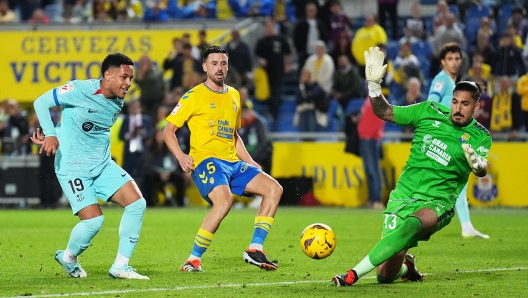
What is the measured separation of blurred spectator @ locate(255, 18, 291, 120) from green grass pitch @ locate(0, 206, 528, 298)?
6.51 m

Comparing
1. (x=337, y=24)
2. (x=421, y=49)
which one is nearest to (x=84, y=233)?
(x=421, y=49)

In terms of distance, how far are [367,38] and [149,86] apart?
17.5ft

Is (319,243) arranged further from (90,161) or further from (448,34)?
(448,34)

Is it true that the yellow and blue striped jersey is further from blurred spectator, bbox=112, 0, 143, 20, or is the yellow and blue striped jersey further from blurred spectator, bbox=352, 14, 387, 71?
blurred spectator, bbox=112, 0, 143, 20

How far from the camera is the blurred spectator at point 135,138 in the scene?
22.0 metres

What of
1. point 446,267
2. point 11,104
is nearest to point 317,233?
point 446,267

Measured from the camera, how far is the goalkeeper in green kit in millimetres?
8531

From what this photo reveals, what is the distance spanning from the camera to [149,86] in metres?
23.4

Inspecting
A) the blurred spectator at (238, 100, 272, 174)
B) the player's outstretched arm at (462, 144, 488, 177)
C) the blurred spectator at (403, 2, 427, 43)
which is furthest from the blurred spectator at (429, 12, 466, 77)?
the player's outstretched arm at (462, 144, 488, 177)

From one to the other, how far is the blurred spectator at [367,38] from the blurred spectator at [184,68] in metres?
3.81

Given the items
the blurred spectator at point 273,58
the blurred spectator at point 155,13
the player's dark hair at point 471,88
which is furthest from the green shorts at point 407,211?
the blurred spectator at point 155,13

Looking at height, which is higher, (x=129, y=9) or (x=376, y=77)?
(x=129, y=9)

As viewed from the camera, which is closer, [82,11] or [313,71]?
[313,71]

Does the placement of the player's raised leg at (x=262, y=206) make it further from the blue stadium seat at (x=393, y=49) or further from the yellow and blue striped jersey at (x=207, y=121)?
the blue stadium seat at (x=393, y=49)
